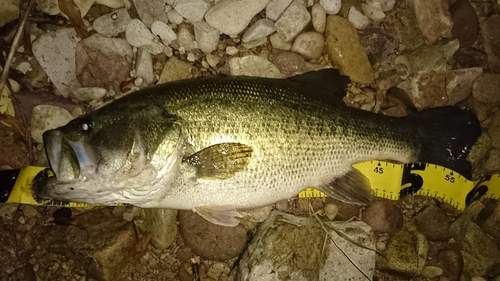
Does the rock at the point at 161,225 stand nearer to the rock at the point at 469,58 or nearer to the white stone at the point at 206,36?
the white stone at the point at 206,36

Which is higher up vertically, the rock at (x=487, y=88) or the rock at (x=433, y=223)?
the rock at (x=487, y=88)

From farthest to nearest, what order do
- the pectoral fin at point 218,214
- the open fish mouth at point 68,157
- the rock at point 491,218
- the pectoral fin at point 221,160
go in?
1. the rock at point 491,218
2. the pectoral fin at point 218,214
3. the pectoral fin at point 221,160
4. the open fish mouth at point 68,157

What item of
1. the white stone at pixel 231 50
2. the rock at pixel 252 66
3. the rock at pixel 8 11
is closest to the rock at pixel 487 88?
the rock at pixel 252 66

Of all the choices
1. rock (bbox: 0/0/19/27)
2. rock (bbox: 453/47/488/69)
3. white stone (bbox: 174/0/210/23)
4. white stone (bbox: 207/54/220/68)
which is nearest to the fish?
white stone (bbox: 207/54/220/68)

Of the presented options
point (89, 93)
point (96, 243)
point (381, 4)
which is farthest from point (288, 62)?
point (96, 243)

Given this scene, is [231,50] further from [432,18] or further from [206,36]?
[432,18]

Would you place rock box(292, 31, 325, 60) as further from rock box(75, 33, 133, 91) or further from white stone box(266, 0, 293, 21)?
rock box(75, 33, 133, 91)
